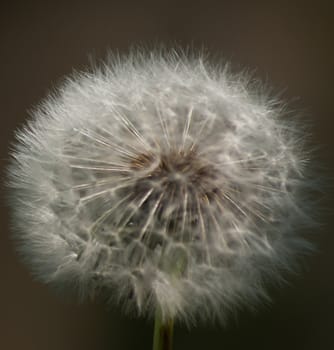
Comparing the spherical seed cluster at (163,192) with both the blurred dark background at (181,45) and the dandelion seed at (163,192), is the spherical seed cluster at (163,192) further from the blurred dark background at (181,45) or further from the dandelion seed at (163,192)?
the blurred dark background at (181,45)

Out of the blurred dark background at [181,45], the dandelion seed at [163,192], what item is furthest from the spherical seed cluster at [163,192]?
the blurred dark background at [181,45]

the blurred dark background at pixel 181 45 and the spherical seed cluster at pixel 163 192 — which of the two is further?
the blurred dark background at pixel 181 45

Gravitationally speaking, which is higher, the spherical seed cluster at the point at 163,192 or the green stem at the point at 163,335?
the spherical seed cluster at the point at 163,192

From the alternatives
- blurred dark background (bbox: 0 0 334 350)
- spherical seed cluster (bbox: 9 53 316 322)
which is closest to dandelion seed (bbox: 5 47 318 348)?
spherical seed cluster (bbox: 9 53 316 322)

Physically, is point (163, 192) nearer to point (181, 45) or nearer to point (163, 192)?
point (163, 192)

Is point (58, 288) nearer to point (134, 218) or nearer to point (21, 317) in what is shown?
point (134, 218)

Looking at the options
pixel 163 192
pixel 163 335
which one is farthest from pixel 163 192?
pixel 163 335
